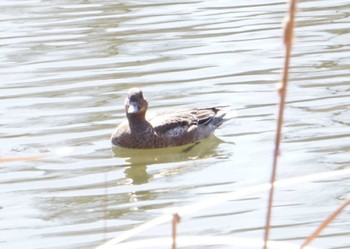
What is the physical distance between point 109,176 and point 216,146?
119 centimetres

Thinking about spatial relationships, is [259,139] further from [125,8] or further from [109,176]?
[125,8]

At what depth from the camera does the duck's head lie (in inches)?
362

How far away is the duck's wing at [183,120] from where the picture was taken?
9.48 metres

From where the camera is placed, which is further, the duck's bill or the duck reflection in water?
the duck's bill

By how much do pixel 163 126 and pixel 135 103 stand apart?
492 millimetres

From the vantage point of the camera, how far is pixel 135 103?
9.24m

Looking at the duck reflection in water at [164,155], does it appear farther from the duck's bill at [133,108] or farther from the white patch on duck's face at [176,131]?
the duck's bill at [133,108]

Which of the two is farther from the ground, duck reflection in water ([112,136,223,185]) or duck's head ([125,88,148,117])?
duck's head ([125,88,148,117])

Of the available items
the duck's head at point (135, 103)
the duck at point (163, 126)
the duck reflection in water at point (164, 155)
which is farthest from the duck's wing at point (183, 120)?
the duck's head at point (135, 103)

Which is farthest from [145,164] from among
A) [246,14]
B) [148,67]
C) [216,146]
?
[246,14]

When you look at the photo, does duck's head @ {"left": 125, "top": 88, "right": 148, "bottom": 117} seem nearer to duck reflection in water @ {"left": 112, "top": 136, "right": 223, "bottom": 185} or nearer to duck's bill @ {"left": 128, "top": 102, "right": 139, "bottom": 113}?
duck's bill @ {"left": 128, "top": 102, "right": 139, "bottom": 113}

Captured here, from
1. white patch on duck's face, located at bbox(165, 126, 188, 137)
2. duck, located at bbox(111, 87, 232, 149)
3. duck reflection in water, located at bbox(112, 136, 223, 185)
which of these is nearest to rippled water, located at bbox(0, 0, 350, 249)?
duck reflection in water, located at bbox(112, 136, 223, 185)

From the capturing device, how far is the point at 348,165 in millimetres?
8148

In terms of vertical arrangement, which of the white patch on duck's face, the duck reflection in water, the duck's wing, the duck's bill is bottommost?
the duck reflection in water
